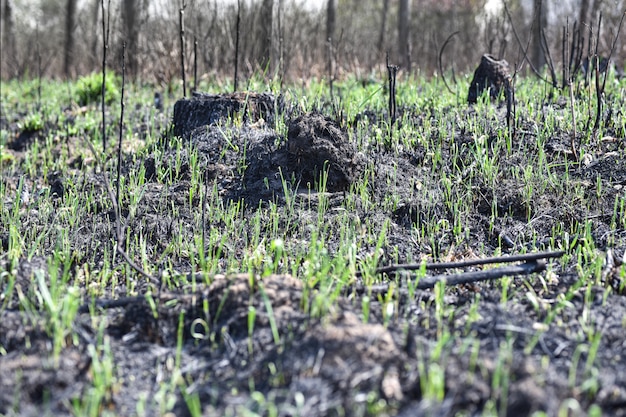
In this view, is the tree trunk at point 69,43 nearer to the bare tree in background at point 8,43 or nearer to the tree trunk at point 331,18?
the bare tree in background at point 8,43

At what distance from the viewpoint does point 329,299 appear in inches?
90.4

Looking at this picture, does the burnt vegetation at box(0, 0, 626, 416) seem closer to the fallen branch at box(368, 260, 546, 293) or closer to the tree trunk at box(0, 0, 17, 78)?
the fallen branch at box(368, 260, 546, 293)

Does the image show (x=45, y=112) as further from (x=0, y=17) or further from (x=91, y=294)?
(x=0, y=17)

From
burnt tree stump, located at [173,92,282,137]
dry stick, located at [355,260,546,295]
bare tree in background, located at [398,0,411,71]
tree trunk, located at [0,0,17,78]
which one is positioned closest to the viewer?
dry stick, located at [355,260,546,295]

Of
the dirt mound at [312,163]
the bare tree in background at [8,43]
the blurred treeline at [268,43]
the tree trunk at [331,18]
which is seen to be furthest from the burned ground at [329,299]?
the bare tree in background at [8,43]

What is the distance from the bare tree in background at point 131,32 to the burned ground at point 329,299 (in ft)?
15.6

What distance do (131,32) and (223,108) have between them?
19.0 ft

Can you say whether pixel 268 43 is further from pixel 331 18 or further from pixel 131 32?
pixel 331 18

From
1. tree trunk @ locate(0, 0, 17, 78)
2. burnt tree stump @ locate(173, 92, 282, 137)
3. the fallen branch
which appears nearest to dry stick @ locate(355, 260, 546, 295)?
the fallen branch

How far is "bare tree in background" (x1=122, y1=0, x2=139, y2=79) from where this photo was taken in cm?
889

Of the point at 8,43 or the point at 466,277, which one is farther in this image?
the point at 8,43

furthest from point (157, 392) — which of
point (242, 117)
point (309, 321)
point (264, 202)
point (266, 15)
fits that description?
point (266, 15)

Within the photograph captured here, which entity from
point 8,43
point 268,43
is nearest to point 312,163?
point 268,43

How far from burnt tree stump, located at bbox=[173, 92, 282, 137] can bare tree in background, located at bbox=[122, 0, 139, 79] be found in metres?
4.03
